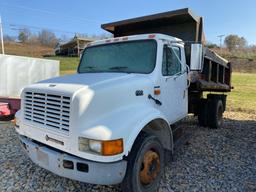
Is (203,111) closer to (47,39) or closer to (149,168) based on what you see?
(149,168)

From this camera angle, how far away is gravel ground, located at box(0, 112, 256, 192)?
377cm

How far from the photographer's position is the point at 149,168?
3396 mm

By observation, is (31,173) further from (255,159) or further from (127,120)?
(255,159)

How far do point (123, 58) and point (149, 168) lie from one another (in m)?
1.82

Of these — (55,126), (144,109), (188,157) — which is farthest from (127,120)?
(188,157)

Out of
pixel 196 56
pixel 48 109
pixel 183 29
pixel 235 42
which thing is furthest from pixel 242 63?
pixel 48 109

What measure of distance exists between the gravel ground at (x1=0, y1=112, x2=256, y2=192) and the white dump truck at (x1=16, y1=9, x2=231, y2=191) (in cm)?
57

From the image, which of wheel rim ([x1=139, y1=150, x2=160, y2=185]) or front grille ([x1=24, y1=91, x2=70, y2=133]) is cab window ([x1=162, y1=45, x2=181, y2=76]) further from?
front grille ([x1=24, y1=91, x2=70, y2=133])

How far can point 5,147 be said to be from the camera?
5438 mm

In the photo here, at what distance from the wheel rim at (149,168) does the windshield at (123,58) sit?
1266 millimetres

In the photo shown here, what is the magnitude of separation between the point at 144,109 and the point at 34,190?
1.96 metres

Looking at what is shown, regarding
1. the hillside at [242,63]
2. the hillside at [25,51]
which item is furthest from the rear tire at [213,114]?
the hillside at [242,63]

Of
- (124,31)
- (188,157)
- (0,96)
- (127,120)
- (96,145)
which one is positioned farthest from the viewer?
(0,96)

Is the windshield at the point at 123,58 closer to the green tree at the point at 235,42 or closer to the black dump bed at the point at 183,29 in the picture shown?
the black dump bed at the point at 183,29
